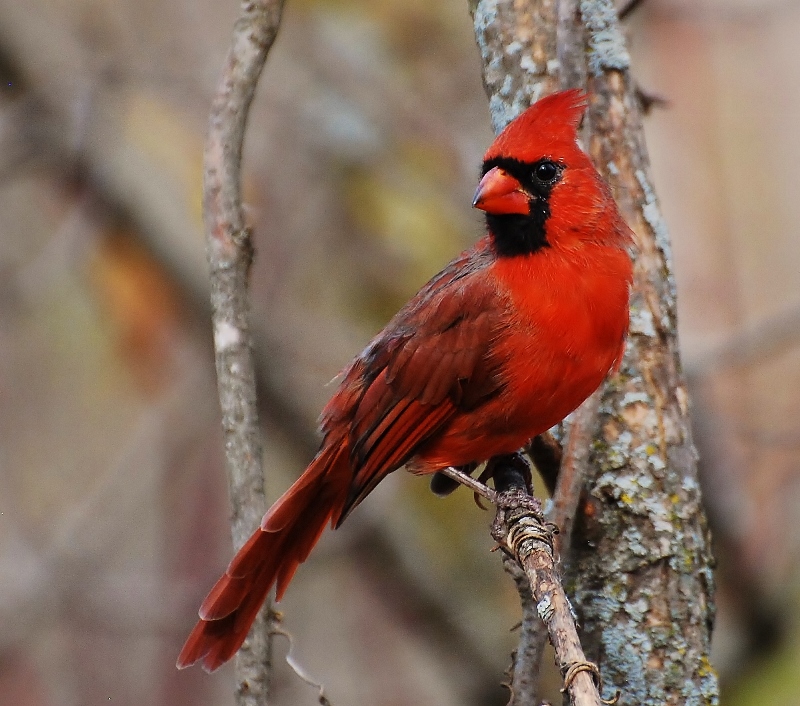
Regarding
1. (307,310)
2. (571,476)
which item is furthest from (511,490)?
(307,310)

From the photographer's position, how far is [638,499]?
2.48 meters

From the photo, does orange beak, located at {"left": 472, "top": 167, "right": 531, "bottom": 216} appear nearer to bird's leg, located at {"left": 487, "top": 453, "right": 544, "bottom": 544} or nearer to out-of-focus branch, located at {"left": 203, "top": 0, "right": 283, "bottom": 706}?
out-of-focus branch, located at {"left": 203, "top": 0, "right": 283, "bottom": 706}

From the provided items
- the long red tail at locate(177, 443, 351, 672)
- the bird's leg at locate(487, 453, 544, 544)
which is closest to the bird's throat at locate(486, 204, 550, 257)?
the bird's leg at locate(487, 453, 544, 544)

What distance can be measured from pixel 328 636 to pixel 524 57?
3713mm

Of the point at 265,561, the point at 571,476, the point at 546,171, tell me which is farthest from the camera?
the point at 265,561

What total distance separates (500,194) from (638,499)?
0.70m

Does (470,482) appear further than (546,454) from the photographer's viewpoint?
Yes

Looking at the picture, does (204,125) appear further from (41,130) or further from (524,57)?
(524,57)

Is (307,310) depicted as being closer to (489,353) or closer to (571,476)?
(489,353)

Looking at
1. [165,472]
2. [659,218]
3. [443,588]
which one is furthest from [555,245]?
[165,472]

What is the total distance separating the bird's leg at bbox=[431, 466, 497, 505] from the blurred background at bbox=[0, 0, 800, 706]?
1227mm

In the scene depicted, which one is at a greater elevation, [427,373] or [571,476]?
[427,373]

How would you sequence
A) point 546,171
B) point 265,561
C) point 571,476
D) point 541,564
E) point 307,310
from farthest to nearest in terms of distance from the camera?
point 307,310 < point 265,561 < point 546,171 < point 571,476 < point 541,564

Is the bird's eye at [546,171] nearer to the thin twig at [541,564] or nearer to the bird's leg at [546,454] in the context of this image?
the bird's leg at [546,454]
